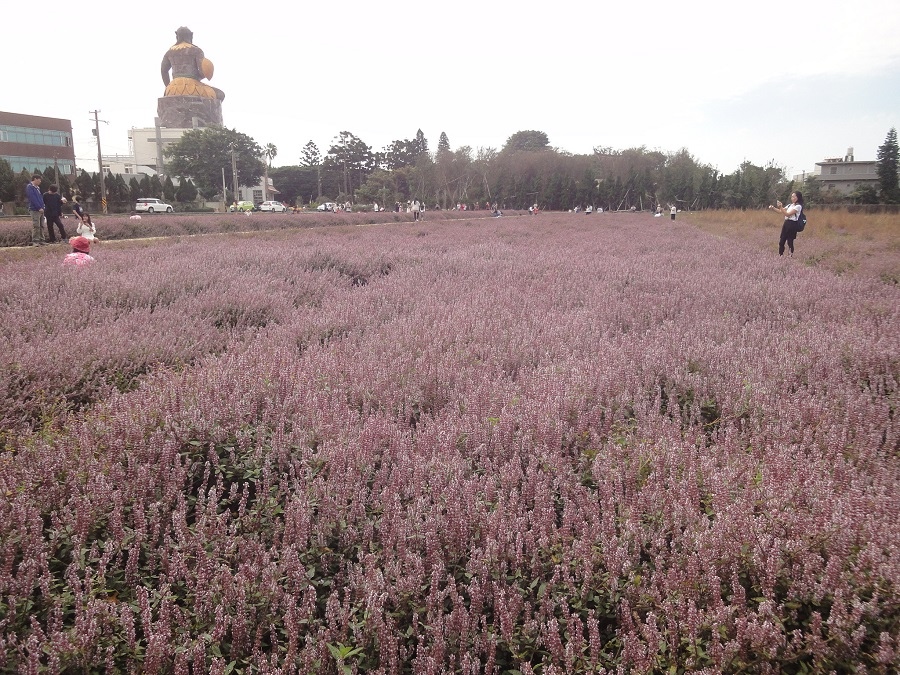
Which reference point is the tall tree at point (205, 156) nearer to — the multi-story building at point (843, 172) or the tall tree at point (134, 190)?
the tall tree at point (134, 190)

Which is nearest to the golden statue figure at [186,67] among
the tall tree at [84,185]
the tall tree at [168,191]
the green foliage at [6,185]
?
the tall tree at [168,191]

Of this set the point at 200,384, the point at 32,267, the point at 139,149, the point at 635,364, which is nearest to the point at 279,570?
the point at 200,384

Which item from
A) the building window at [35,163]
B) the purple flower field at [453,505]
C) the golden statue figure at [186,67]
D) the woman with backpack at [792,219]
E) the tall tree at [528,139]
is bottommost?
the purple flower field at [453,505]

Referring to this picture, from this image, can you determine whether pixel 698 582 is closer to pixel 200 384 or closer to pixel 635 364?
pixel 635 364

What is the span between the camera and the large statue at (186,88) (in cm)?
10456

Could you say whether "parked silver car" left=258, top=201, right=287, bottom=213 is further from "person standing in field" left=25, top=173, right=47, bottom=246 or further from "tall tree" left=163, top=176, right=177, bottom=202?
"person standing in field" left=25, top=173, right=47, bottom=246

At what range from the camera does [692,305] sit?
6.62 meters

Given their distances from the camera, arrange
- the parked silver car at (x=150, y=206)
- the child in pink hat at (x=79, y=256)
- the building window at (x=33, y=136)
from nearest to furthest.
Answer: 1. the child in pink hat at (x=79, y=256)
2. the parked silver car at (x=150, y=206)
3. the building window at (x=33, y=136)

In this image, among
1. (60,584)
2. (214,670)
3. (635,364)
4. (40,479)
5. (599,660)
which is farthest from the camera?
(635,364)

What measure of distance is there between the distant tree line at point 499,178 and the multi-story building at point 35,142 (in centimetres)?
1273

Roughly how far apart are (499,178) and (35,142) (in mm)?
63174

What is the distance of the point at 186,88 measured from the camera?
105 meters

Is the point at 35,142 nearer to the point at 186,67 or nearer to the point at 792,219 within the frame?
the point at 186,67

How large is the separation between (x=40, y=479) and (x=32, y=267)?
794 cm
